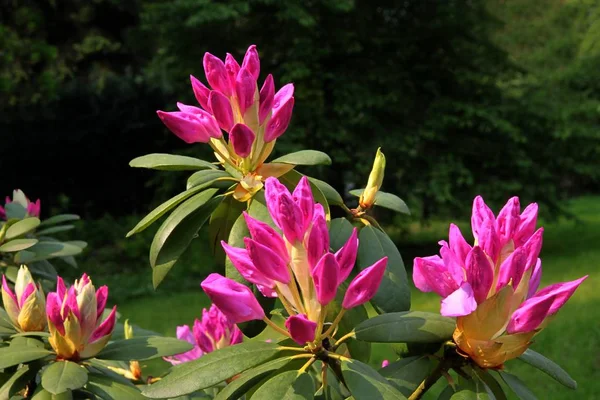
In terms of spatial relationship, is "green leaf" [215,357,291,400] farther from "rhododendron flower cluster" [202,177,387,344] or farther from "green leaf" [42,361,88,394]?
"green leaf" [42,361,88,394]

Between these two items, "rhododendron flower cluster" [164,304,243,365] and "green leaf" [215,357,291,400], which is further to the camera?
"rhododendron flower cluster" [164,304,243,365]

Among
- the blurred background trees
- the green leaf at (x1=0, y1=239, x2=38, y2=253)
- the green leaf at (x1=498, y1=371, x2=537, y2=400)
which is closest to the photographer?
the green leaf at (x1=498, y1=371, x2=537, y2=400)

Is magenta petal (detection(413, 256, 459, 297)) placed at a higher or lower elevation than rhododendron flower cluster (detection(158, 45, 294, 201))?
lower

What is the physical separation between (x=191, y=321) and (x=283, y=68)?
171 inches

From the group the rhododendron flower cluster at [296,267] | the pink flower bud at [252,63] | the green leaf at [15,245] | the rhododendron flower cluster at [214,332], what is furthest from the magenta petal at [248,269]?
the green leaf at [15,245]

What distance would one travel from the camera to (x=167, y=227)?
3.30 feet

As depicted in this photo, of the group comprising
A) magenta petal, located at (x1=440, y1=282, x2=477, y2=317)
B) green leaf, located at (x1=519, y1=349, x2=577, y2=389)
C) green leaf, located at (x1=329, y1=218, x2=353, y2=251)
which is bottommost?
green leaf, located at (x1=519, y1=349, x2=577, y2=389)

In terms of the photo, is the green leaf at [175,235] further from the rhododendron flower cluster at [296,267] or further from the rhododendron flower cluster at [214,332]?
the rhododendron flower cluster at [214,332]

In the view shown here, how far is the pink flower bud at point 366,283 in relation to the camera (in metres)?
0.75

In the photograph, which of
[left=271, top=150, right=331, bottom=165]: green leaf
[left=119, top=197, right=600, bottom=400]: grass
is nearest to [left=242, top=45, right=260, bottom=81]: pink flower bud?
[left=271, top=150, right=331, bottom=165]: green leaf

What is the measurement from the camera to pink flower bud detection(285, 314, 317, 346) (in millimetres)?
Answer: 718

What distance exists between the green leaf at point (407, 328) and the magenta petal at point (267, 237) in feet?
0.45

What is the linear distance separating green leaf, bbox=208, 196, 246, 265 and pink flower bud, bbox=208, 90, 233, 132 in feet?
0.49

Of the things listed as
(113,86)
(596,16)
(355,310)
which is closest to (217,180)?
(355,310)
